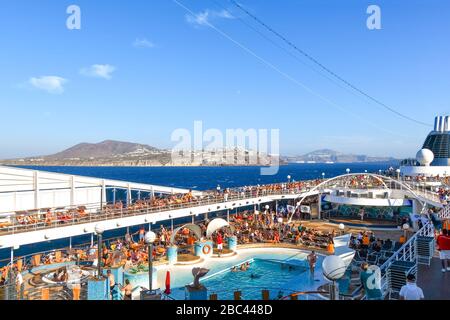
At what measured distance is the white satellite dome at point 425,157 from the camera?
29.4 meters

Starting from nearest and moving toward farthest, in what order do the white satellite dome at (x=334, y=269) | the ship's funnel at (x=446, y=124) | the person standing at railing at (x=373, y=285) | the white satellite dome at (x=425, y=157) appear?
the white satellite dome at (x=334, y=269) < the person standing at railing at (x=373, y=285) < the white satellite dome at (x=425, y=157) < the ship's funnel at (x=446, y=124)

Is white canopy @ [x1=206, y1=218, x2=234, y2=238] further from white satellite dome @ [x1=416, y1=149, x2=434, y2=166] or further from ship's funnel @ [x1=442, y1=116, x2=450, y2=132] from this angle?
ship's funnel @ [x1=442, y1=116, x2=450, y2=132]

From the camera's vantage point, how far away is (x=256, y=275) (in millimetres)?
13961

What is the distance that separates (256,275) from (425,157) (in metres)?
22.3

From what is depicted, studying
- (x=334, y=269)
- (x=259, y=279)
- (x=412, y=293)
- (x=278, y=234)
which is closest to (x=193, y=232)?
(x=259, y=279)

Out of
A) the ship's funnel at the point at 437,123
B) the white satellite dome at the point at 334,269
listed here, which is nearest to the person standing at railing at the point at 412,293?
the white satellite dome at the point at 334,269

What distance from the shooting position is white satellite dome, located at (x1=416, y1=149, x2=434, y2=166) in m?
29.4

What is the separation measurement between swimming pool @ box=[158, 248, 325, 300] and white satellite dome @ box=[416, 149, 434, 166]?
1890 centimetres

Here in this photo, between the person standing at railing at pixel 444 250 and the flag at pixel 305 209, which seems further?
the flag at pixel 305 209

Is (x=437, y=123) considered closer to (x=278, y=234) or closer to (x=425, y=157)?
(x=425, y=157)

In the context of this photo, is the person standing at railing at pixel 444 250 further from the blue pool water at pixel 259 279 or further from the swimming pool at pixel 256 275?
the blue pool water at pixel 259 279

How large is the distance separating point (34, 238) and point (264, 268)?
8968 mm

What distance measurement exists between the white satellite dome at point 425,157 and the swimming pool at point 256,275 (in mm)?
18899
